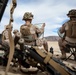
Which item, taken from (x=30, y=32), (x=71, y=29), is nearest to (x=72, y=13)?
(x=71, y=29)

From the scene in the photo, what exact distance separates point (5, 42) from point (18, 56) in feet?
1.28

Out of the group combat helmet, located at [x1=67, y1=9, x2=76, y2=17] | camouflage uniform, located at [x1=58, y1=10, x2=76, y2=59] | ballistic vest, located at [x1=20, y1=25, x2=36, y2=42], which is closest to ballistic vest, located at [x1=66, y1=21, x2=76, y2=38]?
camouflage uniform, located at [x1=58, y1=10, x2=76, y2=59]

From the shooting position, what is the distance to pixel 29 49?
15.9 ft

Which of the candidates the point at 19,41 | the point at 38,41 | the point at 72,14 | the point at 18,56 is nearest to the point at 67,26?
the point at 72,14

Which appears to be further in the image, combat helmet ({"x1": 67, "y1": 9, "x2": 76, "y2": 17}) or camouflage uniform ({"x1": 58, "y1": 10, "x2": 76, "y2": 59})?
combat helmet ({"x1": 67, "y1": 9, "x2": 76, "y2": 17})

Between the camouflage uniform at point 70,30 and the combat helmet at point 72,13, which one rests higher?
the combat helmet at point 72,13

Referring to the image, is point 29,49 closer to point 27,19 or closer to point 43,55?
point 43,55

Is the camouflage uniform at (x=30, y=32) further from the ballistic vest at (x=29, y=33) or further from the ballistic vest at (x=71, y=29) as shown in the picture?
the ballistic vest at (x=71, y=29)

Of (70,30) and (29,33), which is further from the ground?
(70,30)

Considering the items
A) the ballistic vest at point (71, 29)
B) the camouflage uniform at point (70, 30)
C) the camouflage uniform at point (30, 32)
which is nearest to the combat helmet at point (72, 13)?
the camouflage uniform at point (70, 30)

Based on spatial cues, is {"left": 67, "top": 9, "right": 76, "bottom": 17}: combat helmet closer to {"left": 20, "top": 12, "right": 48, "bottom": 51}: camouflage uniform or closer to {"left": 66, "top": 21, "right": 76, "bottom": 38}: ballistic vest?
{"left": 66, "top": 21, "right": 76, "bottom": 38}: ballistic vest

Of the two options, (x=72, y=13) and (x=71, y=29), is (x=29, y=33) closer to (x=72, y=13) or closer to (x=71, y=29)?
(x=71, y=29)

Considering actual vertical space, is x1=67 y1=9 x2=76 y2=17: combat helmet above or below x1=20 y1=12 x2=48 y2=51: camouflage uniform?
above

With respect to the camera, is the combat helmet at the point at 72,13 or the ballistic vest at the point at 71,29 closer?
the ballistic vest at the point at 71,29
